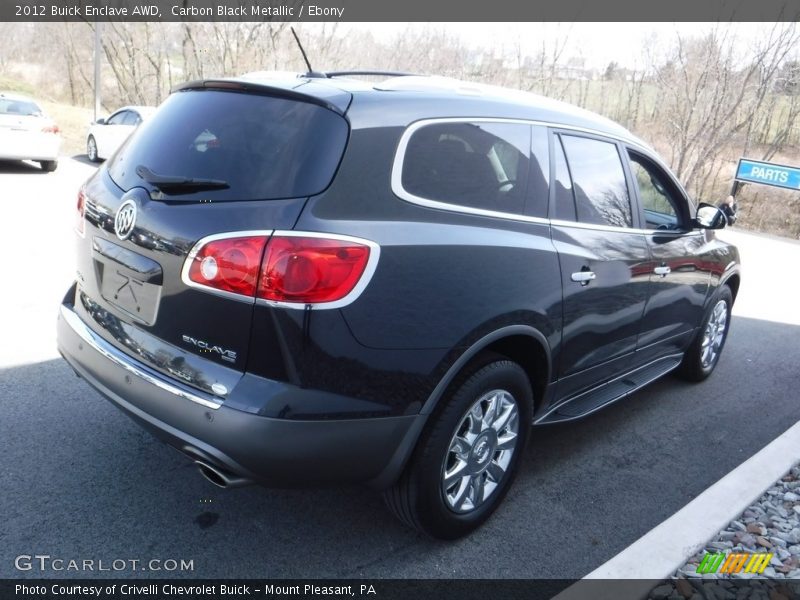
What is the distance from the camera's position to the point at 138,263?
8.71 ft

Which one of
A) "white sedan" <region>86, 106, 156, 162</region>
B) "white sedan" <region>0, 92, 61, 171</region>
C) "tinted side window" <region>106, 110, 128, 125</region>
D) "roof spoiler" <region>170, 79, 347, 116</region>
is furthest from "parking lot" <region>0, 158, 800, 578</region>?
"tinted side window" <region>106, 110, 128, 125</region>

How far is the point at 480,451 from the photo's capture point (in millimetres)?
3076

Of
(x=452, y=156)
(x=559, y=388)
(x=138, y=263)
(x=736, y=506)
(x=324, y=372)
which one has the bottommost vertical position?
(x=736, y=506)

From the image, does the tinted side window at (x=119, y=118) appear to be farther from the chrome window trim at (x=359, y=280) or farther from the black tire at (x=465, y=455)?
the chrome window trim at (x=359, y=280)

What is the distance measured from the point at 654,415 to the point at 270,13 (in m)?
24.4

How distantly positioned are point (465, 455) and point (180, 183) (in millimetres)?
1656

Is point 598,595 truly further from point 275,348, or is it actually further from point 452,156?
point 452,156

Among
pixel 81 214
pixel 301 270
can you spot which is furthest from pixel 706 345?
pixel 81 214

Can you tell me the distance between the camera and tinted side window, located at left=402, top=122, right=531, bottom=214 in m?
2.74

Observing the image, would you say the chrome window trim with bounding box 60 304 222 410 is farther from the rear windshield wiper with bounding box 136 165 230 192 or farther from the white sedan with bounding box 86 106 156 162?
the white sedan with bounding box 86 106 156 162

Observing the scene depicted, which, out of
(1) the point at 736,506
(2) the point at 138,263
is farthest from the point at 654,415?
(2) the point at 138,263

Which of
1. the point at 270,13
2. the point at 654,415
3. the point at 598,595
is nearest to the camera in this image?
the point at 598,595

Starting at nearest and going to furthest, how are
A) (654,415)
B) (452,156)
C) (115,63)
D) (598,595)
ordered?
(598,595)
(452,156)
(654,415)
(115,63)

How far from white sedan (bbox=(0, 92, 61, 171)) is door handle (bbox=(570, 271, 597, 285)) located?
12.7 metres
